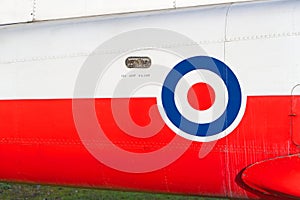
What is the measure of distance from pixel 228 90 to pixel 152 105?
2.12 ft

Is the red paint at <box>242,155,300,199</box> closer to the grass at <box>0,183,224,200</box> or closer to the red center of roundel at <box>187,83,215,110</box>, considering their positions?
the red center of roundel at <box>187,83,215,110</box>

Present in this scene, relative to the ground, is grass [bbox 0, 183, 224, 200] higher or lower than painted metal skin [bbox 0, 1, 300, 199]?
lower

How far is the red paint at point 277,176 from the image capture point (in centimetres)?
441

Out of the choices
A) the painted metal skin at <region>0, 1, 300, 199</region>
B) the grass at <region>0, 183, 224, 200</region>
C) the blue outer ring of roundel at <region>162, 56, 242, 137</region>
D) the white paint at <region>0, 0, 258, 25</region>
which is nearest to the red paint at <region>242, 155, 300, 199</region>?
the painted metal skin at <region>0, 1, 300, 199</region>

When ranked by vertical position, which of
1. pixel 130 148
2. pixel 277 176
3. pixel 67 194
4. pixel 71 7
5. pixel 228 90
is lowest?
pixel 67 194

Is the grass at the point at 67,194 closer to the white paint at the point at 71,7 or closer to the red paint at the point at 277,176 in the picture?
the white paint at the point at 71,7

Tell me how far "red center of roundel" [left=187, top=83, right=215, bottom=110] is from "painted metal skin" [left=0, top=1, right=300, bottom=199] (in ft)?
0.06

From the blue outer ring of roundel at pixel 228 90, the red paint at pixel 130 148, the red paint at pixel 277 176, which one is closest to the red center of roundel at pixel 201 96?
the blue outer ring of roundel at pixel 228 90

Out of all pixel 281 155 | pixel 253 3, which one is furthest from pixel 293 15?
pixel 281 155

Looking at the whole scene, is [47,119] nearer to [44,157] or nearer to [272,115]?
[44,157]

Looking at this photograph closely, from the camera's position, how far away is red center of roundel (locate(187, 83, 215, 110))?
4633 millimetres

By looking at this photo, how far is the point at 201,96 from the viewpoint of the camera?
15.3 ft

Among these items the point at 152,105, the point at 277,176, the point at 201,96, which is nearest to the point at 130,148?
the point at 152,105

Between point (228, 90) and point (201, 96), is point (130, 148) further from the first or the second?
point (228, 90)
